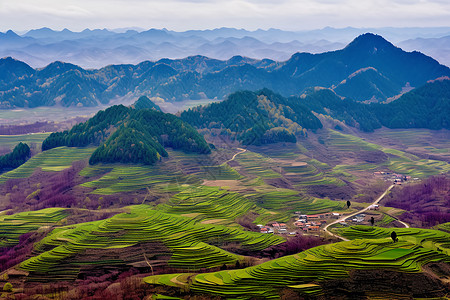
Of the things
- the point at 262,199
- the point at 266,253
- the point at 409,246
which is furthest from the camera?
the point at 262,199

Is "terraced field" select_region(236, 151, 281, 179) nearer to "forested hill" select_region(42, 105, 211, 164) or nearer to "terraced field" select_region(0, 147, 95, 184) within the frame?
"forested hill" select_region(42, 105, 211, 164)

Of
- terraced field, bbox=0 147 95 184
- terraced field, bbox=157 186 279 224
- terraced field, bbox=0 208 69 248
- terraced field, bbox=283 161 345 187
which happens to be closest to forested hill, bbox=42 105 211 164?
terraced field, bbox=0 147 95 184

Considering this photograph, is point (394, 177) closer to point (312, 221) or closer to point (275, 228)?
point (312, 221)

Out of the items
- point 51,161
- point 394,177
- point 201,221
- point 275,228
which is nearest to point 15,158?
point 51,161

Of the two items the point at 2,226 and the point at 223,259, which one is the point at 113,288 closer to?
the point at 223,259

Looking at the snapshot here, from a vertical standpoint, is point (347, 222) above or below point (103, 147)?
below

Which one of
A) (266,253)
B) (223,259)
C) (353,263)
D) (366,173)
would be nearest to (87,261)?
(223,259)

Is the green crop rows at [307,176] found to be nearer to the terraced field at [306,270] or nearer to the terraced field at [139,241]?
the terraced field at [139,241]
